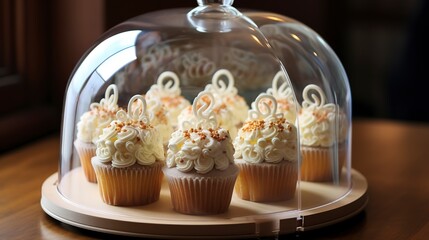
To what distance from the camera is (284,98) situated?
2236 mm

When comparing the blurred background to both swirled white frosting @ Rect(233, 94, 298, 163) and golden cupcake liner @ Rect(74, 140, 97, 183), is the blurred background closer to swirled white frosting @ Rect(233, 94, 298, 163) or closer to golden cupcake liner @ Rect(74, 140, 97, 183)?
golden cupcake liner @ Rect(74, 140, 97, 183)

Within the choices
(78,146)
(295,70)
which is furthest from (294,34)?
(78,146)

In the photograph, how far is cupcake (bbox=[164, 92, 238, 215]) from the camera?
177 centimetres

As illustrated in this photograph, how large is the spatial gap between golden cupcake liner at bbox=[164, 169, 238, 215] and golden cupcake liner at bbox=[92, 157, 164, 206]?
0.08m

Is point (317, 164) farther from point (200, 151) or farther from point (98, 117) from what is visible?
point (98, 117)

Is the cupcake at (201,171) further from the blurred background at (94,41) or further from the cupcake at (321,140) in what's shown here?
the blurred background at (94,41)

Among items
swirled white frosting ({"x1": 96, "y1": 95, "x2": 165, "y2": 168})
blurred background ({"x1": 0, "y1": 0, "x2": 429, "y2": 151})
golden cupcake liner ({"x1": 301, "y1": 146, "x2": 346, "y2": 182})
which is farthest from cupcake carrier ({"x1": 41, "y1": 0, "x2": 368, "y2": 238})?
blurred background ({"x1": 0, "y1": 0, "x2": 429, "y2": 151})

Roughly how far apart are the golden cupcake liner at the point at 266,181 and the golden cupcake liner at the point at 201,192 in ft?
0.37

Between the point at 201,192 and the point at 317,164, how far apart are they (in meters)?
0.44

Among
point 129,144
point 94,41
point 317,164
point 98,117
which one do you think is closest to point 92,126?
point 98,117

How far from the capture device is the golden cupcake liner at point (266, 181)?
1901mm

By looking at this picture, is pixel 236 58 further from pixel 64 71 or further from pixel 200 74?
pixel 64 71

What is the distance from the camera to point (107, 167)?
1.84 m

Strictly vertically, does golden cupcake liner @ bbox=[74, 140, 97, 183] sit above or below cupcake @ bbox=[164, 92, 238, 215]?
below
